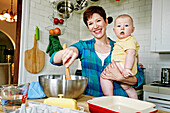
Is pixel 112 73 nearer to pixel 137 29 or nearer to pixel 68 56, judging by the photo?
pixel 68 56

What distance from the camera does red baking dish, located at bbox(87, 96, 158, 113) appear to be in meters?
0.77

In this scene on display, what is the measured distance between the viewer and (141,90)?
2588 mm

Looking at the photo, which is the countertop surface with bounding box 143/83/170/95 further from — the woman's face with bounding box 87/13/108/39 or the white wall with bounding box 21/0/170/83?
the woman's face with bounding box 87/13/108/39

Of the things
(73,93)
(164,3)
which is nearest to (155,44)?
(164,3)

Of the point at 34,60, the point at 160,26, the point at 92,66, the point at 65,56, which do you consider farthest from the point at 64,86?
the point at 160,26

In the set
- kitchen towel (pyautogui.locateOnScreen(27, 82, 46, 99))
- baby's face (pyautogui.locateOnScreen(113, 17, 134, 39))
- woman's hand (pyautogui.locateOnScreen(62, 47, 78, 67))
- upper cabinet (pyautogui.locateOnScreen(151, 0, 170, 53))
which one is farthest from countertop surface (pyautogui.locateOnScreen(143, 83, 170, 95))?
kitchen towel (pyautogui.locateOnScreen(27, 82, 46, 99))

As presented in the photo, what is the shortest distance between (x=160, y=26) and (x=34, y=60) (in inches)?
85.2

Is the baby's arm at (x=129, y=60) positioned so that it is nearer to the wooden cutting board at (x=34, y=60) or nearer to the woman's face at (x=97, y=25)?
the woman's face at (x=97, y=25)

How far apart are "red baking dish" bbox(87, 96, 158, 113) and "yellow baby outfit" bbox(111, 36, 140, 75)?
657mm

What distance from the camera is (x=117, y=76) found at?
1.63 metres

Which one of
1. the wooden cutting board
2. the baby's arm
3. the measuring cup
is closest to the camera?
the measuring cup

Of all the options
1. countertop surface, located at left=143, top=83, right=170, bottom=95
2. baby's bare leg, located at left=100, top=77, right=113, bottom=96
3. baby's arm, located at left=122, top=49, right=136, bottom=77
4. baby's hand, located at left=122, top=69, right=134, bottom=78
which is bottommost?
countertop surface, located at left=143, top=83, right=170, bottom=95

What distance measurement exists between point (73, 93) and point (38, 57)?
193cm

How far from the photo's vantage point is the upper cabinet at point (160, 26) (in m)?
2.53
